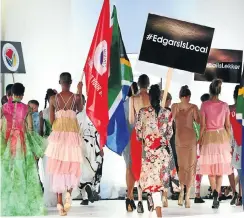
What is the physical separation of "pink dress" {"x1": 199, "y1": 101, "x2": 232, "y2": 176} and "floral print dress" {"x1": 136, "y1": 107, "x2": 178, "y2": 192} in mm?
Result: 1557

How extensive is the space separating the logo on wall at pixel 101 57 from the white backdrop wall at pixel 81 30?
2014 mm

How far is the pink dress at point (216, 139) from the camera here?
9.34 metres

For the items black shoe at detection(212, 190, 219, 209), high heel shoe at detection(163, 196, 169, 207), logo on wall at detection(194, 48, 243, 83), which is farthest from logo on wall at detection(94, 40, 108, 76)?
logo on wall at detection(194, 48, 243, 83)

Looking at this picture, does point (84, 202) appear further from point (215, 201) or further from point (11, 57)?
point (11, 57)

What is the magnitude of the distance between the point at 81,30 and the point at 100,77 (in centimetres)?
242

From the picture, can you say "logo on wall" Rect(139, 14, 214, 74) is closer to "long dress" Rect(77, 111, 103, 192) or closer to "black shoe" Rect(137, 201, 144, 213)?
"long dress" Rect(77, 111, 103, 192)

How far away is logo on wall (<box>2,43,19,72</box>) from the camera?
9281 mm

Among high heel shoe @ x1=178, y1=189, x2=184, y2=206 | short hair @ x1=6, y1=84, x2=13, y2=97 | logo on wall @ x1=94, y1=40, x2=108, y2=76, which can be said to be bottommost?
high heel shoe @ x1=178, y1=189, x2=184, y2=206

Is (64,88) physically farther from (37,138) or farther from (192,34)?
(192,34)

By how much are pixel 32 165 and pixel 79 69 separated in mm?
2687

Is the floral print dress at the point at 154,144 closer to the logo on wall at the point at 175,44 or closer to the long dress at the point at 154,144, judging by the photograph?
the long dress at the point at 154,144

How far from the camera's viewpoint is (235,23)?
11.1 m

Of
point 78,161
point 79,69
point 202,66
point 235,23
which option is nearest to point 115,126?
point 78,161

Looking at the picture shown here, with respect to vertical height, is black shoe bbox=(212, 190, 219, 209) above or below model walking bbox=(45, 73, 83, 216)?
below
